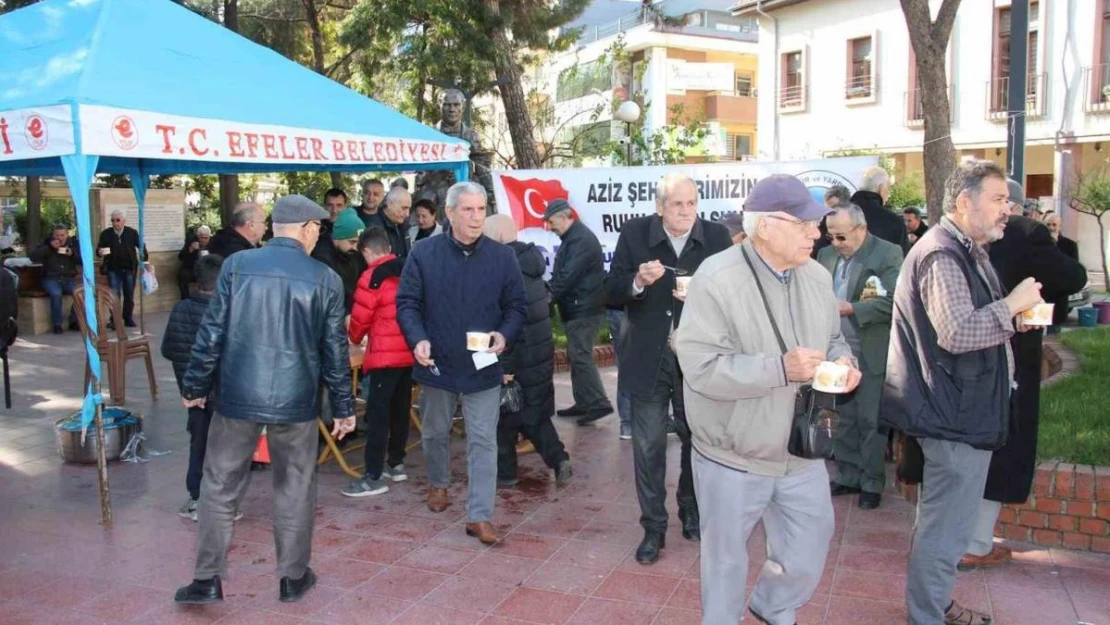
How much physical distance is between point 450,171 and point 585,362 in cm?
365

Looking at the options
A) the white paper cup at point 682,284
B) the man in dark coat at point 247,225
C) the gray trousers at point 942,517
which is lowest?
the gray trousers at point 942,517

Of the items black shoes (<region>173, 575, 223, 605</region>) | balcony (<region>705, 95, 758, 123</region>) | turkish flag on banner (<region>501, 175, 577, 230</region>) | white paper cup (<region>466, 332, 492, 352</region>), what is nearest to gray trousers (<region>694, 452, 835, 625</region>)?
A: white paper cup (<region>466, 332, 492, 352</region>)

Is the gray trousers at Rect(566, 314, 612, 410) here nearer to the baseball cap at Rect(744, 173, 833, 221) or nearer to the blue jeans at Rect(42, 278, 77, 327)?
the baseball cap at Rect(744, 173, 833, 221)

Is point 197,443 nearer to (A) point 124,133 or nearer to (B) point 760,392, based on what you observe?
(A) point 124,133

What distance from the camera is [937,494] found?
340 centimetres

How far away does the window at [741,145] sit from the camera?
3697 cm

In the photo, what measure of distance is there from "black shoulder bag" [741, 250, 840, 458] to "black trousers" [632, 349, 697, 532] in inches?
54.9

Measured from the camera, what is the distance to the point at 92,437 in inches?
245

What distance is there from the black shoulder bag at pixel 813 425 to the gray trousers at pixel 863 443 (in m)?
2.26

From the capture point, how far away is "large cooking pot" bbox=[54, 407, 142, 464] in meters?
6.22

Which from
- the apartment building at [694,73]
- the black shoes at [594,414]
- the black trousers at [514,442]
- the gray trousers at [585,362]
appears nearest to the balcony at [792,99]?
the apartment building at [694,73]

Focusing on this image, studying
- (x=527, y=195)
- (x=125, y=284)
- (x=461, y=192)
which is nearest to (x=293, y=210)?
(x=461, y=192)

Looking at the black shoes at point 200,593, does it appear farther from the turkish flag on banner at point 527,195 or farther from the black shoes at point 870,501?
the turkish flag on banner at point 527,195

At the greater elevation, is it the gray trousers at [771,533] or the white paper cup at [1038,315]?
the white paper cup at [1038,315]
